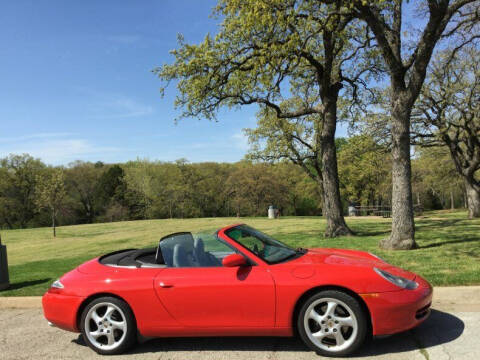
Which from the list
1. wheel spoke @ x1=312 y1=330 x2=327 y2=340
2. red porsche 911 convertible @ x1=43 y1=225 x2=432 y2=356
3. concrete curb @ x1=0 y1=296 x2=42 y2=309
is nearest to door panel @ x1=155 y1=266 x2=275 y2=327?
red porsche 911 convertible @ x1=43 y1=225 x2=432 y2=356

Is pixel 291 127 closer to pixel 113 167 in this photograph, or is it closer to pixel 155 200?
pixel 155 200

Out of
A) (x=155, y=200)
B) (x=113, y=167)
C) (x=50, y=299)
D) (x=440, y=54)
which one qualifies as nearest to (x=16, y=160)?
(x=113, y=167)

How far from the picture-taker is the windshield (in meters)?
4.13

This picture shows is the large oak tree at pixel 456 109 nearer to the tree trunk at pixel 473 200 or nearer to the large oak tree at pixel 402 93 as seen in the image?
the tree trunk at pixel 473 200

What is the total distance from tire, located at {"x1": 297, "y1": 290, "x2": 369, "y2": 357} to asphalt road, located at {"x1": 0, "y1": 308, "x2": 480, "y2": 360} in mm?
145

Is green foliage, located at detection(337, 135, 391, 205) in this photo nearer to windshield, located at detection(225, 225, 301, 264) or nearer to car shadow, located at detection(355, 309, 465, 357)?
car shadow, located at detection(355, 309, 465, 357)

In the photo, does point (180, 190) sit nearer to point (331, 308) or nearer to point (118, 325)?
point (118, 325)

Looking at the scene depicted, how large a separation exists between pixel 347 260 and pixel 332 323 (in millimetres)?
811

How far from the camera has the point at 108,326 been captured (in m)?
4.09

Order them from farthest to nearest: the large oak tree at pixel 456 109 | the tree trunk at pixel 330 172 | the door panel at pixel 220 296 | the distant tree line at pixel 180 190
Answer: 1. the distant tree line at pixel 180 190
2. the large oak tree at pixel 456 109
3. the tree trunk at pixel 330 172
4. the door panel at pixel 220 296

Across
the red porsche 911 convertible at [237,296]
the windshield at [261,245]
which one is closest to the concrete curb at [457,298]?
the red porsche 911 convertible at [237,296]

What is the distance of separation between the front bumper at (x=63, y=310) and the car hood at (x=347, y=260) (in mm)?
2552

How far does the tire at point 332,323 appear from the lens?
3.55 meters

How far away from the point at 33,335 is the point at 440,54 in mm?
23883
